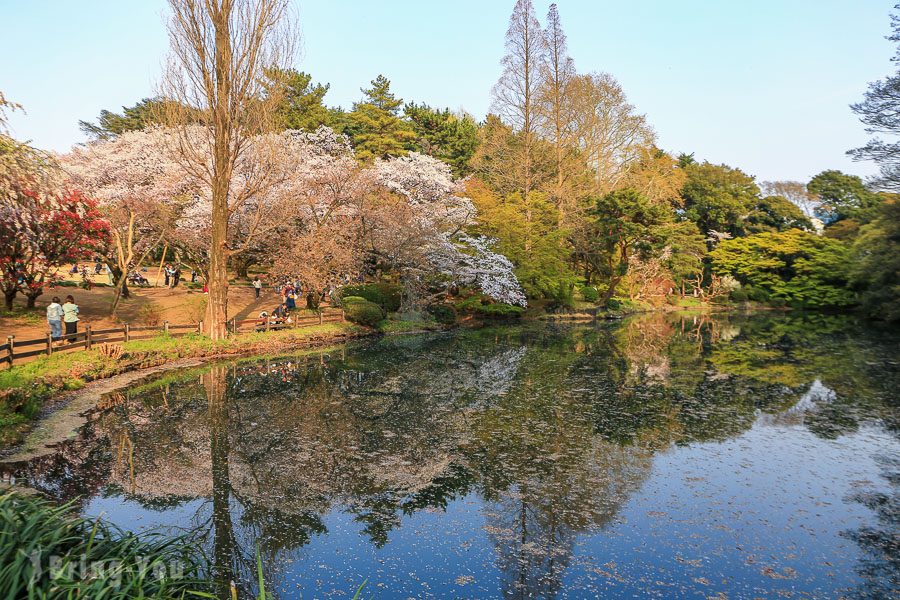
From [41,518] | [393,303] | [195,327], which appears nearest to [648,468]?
[41,518]

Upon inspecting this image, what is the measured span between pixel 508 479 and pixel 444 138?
3706 centimetres

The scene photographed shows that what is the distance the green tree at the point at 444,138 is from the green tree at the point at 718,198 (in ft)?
63.0

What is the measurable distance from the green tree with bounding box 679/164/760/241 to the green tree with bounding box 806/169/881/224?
6.00 m

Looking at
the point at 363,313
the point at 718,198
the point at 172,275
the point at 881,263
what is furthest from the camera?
the point at 718,198

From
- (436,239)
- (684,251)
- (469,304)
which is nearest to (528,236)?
(469,304)

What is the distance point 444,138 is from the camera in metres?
42.1

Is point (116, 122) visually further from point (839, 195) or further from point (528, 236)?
point (839, 195)

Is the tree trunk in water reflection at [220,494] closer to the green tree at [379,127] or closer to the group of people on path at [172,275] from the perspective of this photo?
the group of people on path at [172,275]

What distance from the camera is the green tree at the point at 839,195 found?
46031mm

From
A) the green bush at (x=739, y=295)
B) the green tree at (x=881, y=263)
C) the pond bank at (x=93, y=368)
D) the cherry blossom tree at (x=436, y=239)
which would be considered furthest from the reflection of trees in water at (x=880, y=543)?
the green bush at (x=739, y=295)

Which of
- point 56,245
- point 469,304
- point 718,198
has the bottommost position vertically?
point 469,304

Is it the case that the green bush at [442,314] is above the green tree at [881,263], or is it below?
below

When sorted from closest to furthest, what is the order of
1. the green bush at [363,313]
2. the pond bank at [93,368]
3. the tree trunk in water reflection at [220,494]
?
the tree trunk in water reflection at [220,494] < the pond bank at [93,368] < the green bush at [363,313]

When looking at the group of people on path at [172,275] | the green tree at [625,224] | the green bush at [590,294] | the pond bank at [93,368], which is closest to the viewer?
the pond bank at [93,368]
